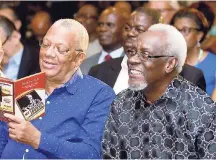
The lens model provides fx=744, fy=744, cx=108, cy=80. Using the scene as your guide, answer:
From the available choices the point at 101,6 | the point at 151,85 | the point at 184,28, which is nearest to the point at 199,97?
the point at 151,85

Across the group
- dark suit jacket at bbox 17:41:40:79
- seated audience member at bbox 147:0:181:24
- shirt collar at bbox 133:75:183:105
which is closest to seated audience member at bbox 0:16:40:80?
Result: dark suit jacket at bbox 17:41:40:79

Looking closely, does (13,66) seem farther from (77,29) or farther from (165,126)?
(165,126)

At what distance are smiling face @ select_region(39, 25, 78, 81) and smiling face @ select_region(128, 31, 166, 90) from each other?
0.39m

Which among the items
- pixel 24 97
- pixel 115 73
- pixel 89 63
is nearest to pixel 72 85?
pixel 24 97

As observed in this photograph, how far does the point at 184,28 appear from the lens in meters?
5.73

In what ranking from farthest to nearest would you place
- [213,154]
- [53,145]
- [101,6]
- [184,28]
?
[101,6]
[184,28]
[53,145]
[213,154]

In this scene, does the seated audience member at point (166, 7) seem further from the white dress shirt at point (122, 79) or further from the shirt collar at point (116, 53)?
the white dress shirt at point (122, 79)

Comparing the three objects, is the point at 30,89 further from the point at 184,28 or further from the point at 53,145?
the point at 184,28

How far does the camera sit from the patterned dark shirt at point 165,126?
11.7 ft

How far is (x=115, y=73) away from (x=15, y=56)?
1551mm

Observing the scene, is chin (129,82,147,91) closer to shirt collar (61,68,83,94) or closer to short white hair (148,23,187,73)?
short white hair (148,23,187,73)

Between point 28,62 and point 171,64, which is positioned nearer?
point 171,64

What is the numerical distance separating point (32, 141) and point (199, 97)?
859mm

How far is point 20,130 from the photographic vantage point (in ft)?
11.9
